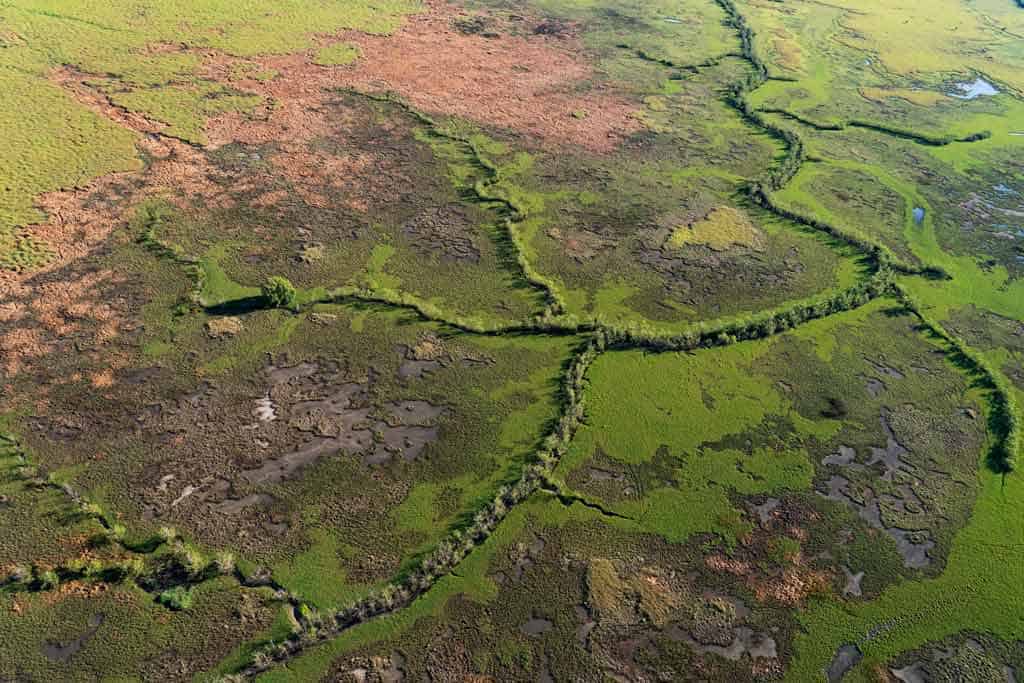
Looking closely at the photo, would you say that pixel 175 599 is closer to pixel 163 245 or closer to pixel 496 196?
pixel 163 245

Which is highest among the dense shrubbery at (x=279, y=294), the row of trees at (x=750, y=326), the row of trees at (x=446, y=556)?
the dense shrubbery at (x=279, y=294)

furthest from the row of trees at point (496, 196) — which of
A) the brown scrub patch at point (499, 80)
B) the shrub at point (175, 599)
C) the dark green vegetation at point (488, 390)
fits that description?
the shrub at point (175, 599)

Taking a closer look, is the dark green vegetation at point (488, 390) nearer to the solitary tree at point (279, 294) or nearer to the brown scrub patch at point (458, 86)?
the solitary tree at point (279, 294)

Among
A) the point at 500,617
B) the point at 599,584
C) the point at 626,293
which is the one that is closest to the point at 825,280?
the point at 626,293

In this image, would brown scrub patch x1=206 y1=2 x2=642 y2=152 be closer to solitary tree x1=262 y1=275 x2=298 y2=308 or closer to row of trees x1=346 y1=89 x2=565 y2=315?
row of trees x1=346 y1=89 x2=565 y2=315

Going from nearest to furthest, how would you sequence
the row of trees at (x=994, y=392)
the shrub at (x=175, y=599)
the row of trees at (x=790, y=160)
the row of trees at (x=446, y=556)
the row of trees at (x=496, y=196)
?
the row of trees at (x=446, y=556) → the shrub at (x=175, y=599) → the row of trees at (x=994, y=392) → the row of trees at (x=496, y=196) → the row of trees at (x=790, y=160)

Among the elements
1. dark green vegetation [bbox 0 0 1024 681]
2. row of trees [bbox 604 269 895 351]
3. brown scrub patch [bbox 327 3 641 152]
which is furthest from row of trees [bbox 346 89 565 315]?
row of trees [bbox 604 269 895 351]
